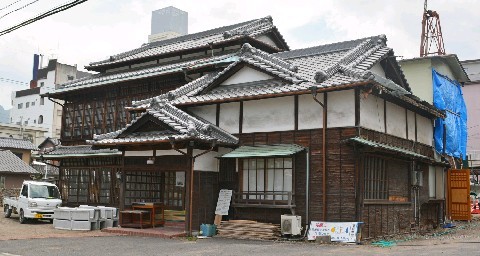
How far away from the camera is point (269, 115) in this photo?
19359 millimetres

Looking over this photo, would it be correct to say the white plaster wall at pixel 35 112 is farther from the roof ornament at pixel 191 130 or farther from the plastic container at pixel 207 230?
the plastic container at pixel 207 230

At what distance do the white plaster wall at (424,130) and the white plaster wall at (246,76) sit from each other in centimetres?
831

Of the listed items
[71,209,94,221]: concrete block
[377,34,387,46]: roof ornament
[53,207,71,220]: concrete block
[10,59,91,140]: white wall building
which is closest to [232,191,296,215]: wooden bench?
[71,209,94,221]: concrete block

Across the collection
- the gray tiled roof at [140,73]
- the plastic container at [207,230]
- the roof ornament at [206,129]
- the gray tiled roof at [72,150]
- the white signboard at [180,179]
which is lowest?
the plastic container at [207,230]

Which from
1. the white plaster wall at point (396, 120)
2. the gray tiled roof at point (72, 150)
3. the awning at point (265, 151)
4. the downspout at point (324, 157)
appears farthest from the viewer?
the gray tiled roof at point (72, 150)

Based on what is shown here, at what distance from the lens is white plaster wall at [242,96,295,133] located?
18.9m

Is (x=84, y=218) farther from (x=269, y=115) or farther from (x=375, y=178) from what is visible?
(x=375, y=178)

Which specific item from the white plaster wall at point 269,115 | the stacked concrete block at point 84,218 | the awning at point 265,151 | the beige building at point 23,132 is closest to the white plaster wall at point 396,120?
the white plaster wall at point 269,115

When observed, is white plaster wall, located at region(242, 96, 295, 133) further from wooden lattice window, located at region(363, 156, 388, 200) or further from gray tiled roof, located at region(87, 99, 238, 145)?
wooden lattice window, located at region(363, 156, 388, 200)

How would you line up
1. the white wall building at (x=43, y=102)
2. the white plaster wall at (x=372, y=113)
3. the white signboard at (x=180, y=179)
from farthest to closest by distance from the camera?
the white wall building at (x=43, y=102)
the white signboard at (x=180, y=179)
the white plaster wall at (x=372, y=113)

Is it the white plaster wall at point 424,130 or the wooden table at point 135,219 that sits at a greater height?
the white plaster wall at point 424,130

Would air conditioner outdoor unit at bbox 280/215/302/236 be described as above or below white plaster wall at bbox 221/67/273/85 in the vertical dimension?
below

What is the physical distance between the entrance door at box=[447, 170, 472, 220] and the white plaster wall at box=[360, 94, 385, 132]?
967 centimetres

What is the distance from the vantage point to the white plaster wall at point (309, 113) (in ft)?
59.6
